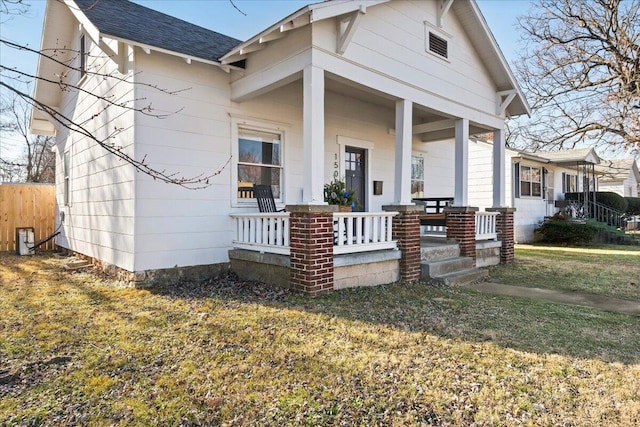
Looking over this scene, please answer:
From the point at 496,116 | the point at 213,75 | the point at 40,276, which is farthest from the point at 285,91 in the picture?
the point at 40,276

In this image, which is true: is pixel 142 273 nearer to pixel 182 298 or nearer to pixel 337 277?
pixel 182 298

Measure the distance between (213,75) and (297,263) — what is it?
3.64 meters

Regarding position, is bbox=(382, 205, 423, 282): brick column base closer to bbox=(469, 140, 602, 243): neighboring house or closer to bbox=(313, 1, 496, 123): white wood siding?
bbox=(313, 1, 496, 123): white wood siding

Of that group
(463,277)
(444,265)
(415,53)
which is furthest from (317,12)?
(463,277)

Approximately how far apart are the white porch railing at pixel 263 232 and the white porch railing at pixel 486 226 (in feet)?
15.5

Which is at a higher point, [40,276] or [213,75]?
[213,75]

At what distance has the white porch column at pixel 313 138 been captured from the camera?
208 inches

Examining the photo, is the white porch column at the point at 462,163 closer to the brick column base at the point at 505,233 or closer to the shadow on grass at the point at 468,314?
the brick column base at the point at 505,233

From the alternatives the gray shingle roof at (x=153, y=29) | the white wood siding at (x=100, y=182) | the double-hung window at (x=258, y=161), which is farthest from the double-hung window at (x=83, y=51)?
the double-hung window at (x=258, y=161)

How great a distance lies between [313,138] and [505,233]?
614 centimetres

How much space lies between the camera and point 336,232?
607 centimetres

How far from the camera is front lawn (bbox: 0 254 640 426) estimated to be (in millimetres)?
2543

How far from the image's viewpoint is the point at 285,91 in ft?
25.0

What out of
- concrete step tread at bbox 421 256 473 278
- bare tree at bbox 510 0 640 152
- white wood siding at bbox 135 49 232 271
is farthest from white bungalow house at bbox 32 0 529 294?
bare tree at bbox 510 0 640 152
